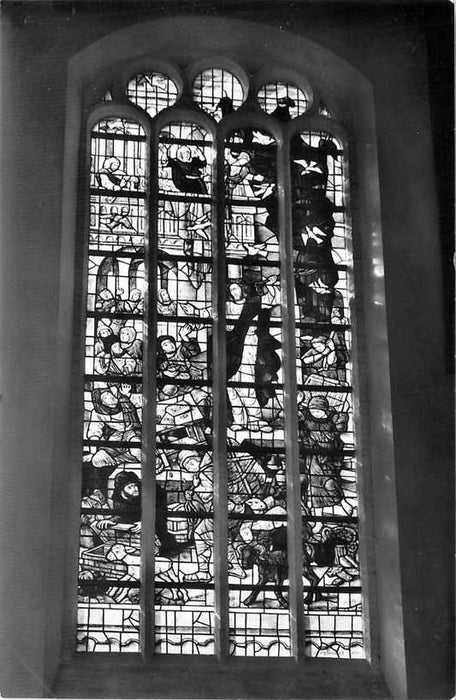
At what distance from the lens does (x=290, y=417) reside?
10.1 metres

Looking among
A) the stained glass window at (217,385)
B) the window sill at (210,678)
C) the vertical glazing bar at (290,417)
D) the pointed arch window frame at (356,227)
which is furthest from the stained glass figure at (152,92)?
the window sill at (210,678)

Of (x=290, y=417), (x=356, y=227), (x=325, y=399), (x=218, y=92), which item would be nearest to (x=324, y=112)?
(x=218, y=92)

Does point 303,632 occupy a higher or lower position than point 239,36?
lower

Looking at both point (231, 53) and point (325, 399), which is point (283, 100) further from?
point (325, 399)

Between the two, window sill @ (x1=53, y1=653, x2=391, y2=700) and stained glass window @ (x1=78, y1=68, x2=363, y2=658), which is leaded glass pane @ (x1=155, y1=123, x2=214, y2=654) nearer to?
stained glass window @ (x1=78, y1=68, x2=363, y2=658)

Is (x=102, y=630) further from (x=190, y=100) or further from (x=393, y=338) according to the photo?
(x=190, y=100)

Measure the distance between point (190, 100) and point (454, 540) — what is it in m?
3.83

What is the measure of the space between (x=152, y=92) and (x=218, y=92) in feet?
1.60

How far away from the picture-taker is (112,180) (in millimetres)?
10992

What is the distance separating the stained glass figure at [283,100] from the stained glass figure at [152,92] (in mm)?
661

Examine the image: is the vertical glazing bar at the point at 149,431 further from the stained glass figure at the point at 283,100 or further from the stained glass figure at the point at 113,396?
the stained glass figure at the point at 283,100

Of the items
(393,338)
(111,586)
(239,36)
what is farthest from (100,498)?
(239,36)

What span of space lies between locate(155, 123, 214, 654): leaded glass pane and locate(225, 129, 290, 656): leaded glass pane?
16 centimetres

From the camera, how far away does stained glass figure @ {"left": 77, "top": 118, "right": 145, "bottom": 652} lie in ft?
31.9
